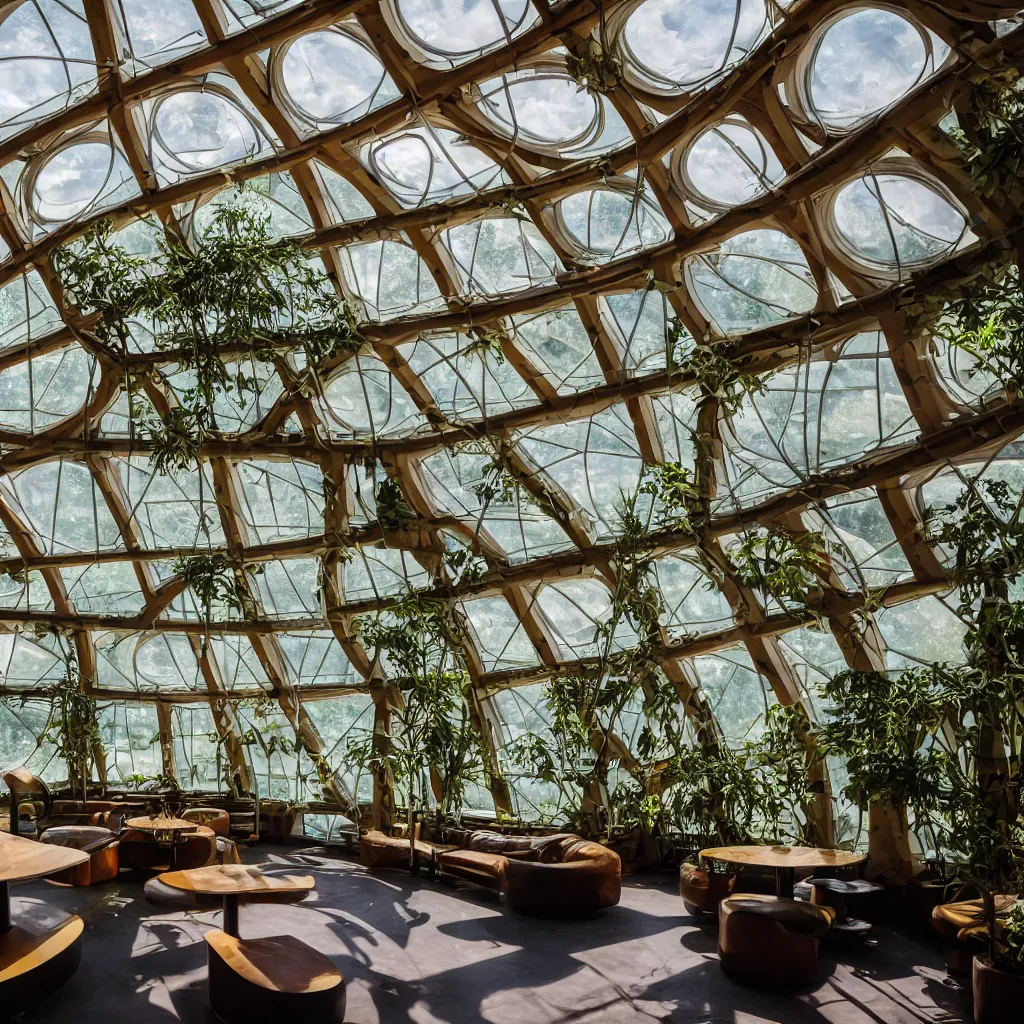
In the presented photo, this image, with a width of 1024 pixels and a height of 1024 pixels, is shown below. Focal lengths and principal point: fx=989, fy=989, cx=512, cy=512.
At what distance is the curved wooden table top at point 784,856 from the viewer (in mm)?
7914

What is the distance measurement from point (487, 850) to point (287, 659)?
5.26m

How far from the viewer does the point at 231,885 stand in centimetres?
721

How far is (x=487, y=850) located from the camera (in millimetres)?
11156

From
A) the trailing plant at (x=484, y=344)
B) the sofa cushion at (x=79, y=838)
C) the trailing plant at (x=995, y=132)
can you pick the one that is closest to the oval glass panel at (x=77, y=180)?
the trailing plant at (x=484, y=344)

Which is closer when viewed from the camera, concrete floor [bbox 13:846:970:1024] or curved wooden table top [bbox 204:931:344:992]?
curved wooden table top [bbox 204:931:344:992]

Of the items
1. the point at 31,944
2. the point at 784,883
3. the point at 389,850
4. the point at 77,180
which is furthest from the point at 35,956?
the point at 77,180

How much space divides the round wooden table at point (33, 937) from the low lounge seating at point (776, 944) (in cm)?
484

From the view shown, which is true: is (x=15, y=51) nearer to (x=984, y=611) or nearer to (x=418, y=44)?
(x=418, y=44)

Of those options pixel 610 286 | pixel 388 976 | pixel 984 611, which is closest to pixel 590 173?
pixel 610 286

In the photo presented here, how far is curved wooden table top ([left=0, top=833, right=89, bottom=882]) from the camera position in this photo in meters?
6.73

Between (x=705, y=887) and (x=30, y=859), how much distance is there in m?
5.75

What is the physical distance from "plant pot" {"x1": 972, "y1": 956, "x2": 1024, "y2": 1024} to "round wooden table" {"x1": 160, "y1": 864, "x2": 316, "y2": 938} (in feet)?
15.7

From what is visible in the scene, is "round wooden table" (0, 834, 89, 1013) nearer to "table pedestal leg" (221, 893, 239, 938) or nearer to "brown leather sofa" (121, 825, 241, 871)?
"table pedestal leg" (221, 893, 239, 938)

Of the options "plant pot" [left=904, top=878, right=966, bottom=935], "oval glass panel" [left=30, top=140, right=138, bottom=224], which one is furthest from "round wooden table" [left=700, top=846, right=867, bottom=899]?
"oval glass panel" [left=30, top=140, right=138, bottom=224]
